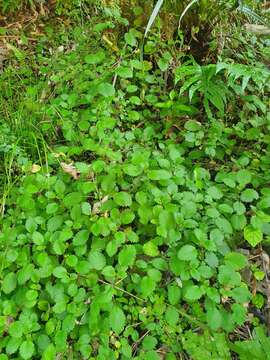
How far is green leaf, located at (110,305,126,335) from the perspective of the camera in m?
1.36

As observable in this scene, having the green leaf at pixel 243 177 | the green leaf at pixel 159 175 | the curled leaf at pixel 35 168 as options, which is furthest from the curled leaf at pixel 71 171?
the green leaf at pixel 243 177

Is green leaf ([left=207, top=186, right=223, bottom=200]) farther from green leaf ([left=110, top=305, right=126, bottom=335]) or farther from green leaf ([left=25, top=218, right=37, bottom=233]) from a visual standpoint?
green leaf ([left=25, top=218, right=37, bottom=233])

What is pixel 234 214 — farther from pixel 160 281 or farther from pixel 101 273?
pixel 101 273

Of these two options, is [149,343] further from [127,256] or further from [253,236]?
[253,236]

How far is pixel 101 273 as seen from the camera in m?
1.47

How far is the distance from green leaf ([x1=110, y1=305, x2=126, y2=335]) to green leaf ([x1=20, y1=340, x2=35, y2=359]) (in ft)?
0.88

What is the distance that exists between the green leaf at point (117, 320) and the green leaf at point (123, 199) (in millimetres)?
387

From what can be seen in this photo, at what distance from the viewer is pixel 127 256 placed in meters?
1.45

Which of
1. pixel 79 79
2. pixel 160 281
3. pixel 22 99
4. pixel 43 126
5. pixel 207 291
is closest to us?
pixel 207 291

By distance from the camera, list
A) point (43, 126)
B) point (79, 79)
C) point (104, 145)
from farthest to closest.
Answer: point (79, 79) < point (43, 126) < point (104, 145)

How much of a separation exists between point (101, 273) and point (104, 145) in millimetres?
572

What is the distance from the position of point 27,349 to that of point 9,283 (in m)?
0.24

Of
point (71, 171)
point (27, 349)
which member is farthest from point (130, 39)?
point (27, 349)

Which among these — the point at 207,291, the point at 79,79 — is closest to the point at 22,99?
the point at 79,79
